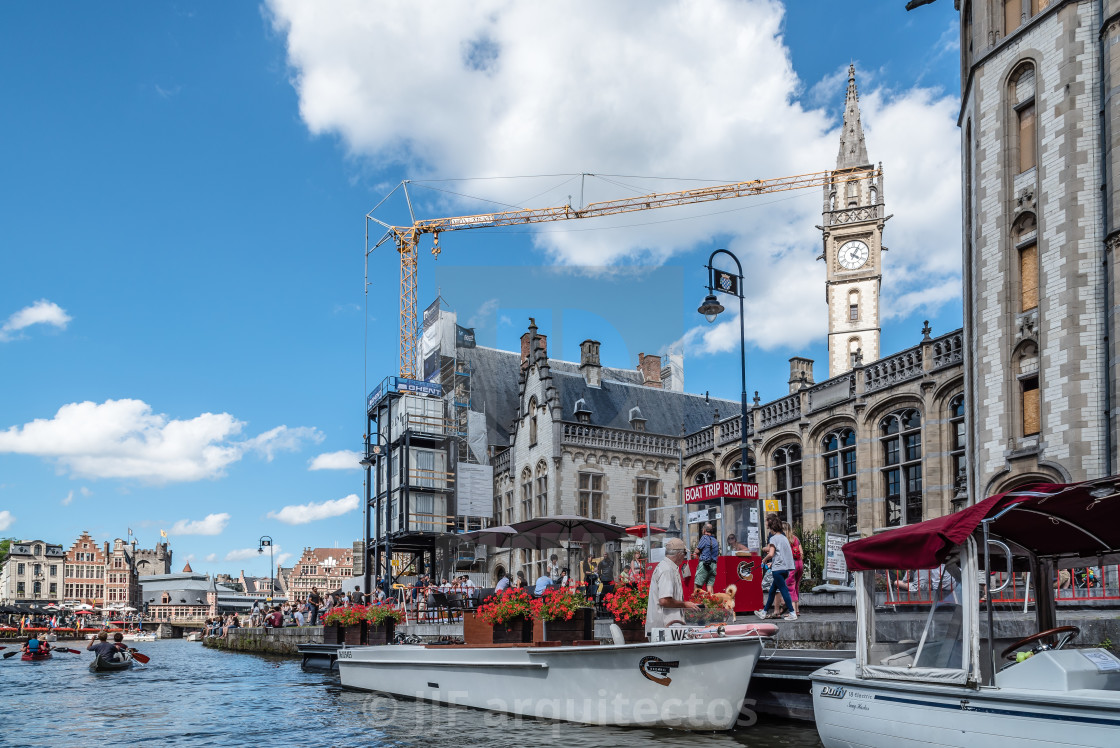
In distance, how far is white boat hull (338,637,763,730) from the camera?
12.8 metres

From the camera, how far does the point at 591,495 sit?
145 ft

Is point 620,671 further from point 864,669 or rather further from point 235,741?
point 235,741

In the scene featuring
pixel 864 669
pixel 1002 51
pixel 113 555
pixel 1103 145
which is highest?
pixel 1002 51

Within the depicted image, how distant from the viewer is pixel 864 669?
33.6 ft

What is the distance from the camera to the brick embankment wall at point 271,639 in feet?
127

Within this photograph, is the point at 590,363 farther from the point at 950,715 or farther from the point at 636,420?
the point at 950,715

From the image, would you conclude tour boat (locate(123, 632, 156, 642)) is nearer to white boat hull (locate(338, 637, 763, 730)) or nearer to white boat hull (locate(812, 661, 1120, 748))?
white boat hull (locate(338, 637, 763, 730))

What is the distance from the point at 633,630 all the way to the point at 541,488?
31341 mm

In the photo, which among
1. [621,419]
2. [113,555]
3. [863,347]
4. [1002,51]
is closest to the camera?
[1002,51]

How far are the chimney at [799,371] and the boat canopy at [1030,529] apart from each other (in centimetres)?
2822

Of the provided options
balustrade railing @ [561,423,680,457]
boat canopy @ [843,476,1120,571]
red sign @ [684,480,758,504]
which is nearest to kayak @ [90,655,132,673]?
balustrade railing @ [561,423,680,457]

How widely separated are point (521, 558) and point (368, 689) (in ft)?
89.8

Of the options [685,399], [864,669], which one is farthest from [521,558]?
[864,669]

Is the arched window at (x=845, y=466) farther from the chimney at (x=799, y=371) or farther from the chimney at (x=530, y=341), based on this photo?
the chimney at (x=530, y=341)
